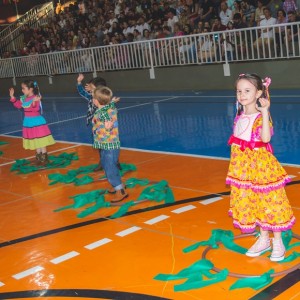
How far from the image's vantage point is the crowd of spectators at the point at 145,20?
49.7 feet

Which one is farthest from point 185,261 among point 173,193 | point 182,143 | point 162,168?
point 182,143

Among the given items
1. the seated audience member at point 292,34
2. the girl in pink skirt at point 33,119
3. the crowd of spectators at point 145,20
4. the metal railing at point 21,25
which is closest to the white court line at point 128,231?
the girl in pink skirt at point 33,119

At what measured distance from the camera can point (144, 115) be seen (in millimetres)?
12781

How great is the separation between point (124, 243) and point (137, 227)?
40cm

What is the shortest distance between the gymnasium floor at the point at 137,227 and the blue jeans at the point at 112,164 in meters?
0.30

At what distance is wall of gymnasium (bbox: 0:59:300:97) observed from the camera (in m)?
14.3

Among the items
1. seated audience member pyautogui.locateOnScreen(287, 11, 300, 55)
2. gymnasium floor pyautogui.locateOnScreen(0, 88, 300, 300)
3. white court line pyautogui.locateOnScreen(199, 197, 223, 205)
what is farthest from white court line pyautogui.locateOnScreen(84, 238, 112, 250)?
seated audience member pyautogui.locateOnScreen(287, 11, 300, 55)

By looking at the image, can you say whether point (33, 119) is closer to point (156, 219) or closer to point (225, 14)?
point (156, 219)

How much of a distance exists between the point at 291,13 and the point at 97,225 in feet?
34.8

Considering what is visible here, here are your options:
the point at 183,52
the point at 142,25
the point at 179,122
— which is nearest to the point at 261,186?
the point at 179,122

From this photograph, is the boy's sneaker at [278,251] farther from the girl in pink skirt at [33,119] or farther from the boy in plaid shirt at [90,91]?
the girl in pink skirt at [33,119]

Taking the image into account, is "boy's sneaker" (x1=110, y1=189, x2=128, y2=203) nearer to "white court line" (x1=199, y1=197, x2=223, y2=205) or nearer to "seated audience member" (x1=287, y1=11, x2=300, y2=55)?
"white court line" (x1=199, y1=197, x2=223, y2=205)

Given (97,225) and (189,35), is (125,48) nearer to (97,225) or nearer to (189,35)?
(189,35)

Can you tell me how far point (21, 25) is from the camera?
3038cm
